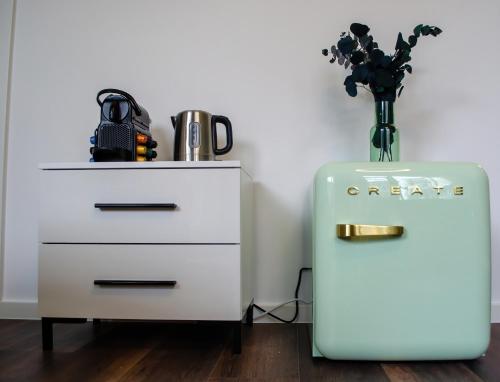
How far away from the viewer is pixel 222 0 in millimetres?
1414

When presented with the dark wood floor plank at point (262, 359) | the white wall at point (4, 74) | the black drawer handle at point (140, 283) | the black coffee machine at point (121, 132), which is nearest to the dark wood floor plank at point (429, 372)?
the dark wood floor plank at point (262, 359)

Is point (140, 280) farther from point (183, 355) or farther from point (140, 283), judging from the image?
point (183, 355)

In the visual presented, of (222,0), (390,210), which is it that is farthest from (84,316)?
(222,0)

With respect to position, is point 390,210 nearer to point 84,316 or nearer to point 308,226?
point 308,226

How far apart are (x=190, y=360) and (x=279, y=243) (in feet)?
1.80

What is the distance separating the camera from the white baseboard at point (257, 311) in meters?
1.31

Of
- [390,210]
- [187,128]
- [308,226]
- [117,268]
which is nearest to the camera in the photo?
[390,210]

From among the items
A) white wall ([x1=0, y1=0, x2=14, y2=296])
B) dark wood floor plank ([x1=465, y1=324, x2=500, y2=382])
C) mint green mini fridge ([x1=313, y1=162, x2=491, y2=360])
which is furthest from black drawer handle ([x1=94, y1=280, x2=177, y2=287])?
dark wood floor plank ([x1=465, y1=324, x2=500, y2=382])

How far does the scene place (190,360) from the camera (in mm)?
977

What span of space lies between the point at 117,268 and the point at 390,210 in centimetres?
77

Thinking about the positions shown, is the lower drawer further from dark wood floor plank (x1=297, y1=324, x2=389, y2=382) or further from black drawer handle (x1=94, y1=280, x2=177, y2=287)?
dark wood floor plank (x1=297, y1=324, x2=389, y2=382)

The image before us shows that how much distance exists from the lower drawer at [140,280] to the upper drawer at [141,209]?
0.03 metres

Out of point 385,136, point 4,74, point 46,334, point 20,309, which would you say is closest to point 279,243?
point 385,136

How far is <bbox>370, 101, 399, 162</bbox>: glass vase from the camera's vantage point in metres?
1.15
